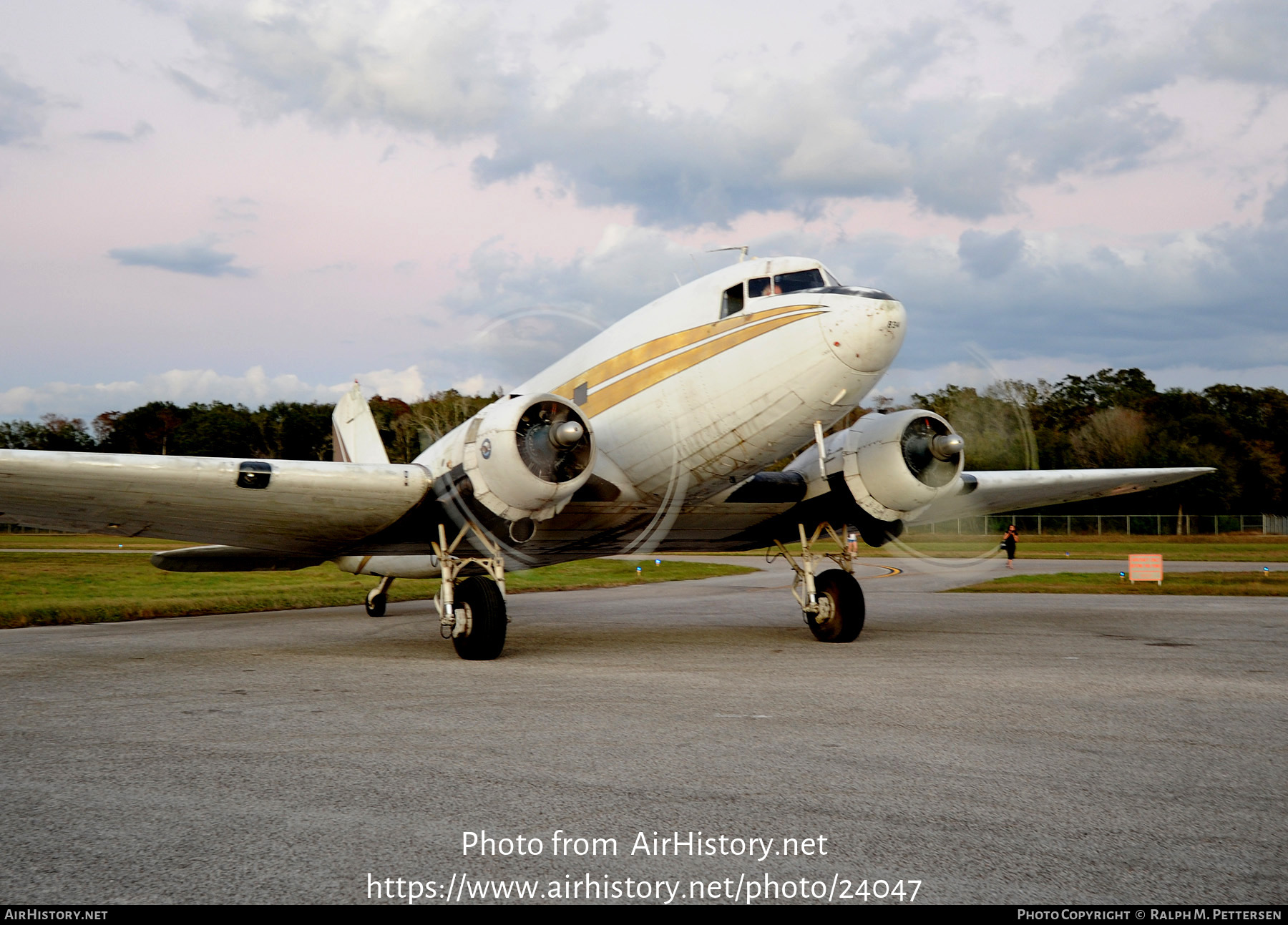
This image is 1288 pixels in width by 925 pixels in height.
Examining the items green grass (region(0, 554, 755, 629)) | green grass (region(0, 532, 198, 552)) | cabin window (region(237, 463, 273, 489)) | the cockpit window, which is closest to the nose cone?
the cockpit window

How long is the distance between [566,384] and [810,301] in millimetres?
4152

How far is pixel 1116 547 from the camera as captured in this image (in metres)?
48.1

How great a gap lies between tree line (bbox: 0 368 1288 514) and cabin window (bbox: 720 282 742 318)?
10.3ft

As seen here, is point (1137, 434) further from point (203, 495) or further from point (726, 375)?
point (203, 495)

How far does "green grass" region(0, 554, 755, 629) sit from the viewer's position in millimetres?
18297

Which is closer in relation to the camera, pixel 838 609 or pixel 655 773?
pixel 655 773

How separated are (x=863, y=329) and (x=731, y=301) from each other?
1841 millimetres

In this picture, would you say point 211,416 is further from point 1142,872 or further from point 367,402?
point 1142,872

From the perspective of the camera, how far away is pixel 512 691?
8680 mm

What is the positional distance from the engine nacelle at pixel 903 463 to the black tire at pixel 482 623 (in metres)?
5.39

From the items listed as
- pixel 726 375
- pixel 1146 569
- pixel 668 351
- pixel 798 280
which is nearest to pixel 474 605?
pixel 668 351

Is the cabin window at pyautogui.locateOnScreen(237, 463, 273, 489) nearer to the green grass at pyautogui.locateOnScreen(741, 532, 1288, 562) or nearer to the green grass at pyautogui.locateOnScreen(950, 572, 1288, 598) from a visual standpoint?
the green grass at pyautogui.locateOnScreen(950, 572, 1288, 598)

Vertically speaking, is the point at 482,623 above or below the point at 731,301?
below

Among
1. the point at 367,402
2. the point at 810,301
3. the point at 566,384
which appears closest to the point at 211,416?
the point at 367,402
